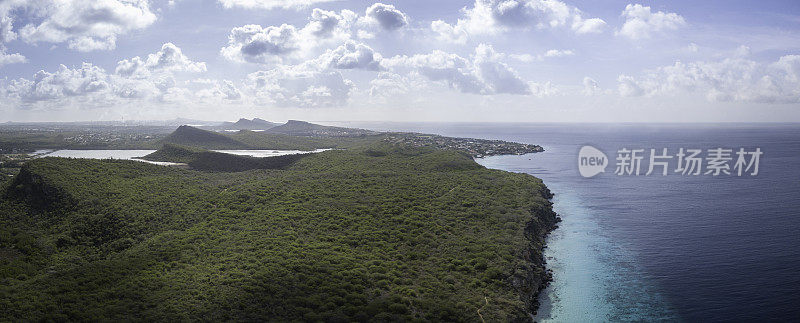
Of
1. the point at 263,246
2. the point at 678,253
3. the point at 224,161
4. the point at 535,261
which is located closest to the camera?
the point at 263,246

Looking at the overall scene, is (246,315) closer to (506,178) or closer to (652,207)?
(506,178)

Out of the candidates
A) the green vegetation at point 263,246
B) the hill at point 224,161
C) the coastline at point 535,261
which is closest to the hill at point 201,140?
the hill at point 224,161

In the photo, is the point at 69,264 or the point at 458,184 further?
the point at 458,184

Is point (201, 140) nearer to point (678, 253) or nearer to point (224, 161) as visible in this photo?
point (224, 161)

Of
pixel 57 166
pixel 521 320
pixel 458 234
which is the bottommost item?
pixel 521 320

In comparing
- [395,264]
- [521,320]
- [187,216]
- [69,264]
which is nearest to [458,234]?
[395,264]

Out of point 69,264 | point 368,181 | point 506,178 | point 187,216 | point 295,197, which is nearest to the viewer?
point 69,264

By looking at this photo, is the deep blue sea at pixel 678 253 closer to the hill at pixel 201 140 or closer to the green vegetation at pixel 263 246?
the green vegetation at pixel 263 246

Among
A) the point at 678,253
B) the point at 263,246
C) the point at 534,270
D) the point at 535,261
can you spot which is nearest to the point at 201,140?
the point at 263,246

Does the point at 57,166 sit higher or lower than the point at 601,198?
higher
